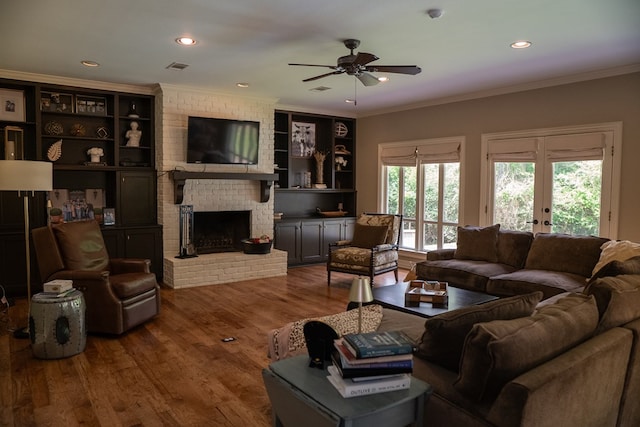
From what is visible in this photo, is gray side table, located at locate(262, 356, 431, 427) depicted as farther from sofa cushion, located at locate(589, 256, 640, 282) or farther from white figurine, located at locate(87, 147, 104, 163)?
white figurine, located at locate(87, 147, 104, 163)

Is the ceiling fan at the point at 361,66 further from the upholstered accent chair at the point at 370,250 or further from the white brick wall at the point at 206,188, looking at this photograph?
the white brick wall at the point at 206,188

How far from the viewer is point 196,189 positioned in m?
6.70

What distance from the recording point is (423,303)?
3787 millimetres

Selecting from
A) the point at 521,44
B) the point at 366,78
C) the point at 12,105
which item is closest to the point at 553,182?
the point at 521,44

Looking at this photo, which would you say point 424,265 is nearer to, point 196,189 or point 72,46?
point 196,189

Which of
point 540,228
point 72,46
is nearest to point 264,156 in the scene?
point 72,46

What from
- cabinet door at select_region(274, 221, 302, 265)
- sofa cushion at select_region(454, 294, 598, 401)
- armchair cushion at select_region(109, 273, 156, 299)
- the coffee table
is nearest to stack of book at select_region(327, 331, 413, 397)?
sofa cushion at select_region(454, 294, 598, 401)

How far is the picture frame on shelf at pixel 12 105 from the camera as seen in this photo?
219 inches

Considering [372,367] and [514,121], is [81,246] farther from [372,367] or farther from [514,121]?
[514,121]

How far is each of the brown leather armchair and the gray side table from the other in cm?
266

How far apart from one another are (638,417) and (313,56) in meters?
3.92

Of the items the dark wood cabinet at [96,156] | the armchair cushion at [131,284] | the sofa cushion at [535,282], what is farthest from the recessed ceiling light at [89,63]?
the sofa cushion at [535,282]

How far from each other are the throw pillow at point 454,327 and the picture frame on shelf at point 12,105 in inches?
226

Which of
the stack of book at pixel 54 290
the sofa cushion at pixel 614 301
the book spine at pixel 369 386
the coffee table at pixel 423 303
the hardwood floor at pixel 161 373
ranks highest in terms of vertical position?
the sofa cushion at pixel 614 301
